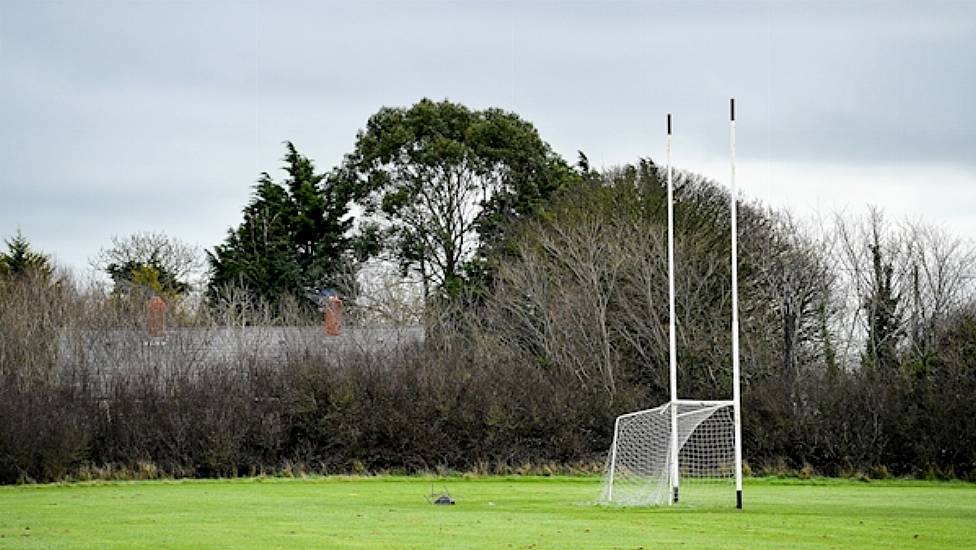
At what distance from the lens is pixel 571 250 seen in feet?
141

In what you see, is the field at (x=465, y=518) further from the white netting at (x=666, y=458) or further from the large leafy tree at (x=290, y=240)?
the large leafy tree at (x=290, y=240)

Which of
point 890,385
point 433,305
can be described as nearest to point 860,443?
point 890,385

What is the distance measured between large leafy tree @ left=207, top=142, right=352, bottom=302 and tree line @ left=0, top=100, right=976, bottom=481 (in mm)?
97

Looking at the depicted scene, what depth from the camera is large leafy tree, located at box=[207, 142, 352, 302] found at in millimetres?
55938

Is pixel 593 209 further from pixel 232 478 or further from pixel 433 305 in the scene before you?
pixel 232 478

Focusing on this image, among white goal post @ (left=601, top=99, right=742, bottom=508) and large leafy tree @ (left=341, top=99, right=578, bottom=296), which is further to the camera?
large leafy tree @ (left=341, top=99, right=578, bottom=296)

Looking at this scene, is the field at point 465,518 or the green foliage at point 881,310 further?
the green foliage at point 881,310


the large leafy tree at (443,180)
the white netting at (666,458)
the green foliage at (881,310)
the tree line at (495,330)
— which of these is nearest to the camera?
the white netting at (666,458)

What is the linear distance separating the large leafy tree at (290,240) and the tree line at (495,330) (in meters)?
0.10

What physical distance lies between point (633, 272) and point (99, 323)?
1522cm

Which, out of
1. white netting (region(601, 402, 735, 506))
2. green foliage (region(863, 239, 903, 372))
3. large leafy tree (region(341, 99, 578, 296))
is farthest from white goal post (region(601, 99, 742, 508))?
large leafy tree (region(341, 99, 578, 296))

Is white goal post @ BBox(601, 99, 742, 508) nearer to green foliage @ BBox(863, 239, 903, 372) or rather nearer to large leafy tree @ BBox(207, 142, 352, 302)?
green foliage @ BBox(863, 239, 903, 372)

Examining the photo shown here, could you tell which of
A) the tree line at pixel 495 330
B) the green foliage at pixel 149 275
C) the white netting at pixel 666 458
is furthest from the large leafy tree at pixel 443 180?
the white netting at pixel 666 458

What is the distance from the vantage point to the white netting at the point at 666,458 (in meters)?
23.9
